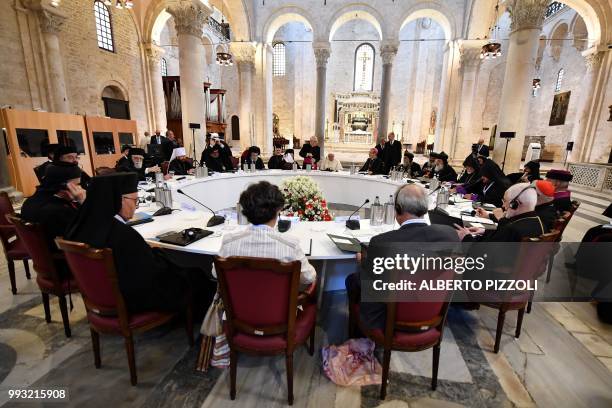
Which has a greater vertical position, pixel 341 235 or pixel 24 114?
pixel 24 114

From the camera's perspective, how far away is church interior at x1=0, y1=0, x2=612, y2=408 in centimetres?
199

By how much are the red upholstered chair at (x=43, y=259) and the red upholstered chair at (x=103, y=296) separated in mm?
592

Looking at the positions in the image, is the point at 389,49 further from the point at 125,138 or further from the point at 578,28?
the point at 125,138

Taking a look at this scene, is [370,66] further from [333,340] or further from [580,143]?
[333,340]

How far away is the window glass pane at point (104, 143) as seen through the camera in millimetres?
8148

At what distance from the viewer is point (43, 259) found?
221 centimetres

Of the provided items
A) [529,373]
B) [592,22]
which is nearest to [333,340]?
[529,373]

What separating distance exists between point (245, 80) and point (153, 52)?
4.48 metres

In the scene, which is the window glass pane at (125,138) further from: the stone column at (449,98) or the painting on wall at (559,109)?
the painting on wall at (559,109)

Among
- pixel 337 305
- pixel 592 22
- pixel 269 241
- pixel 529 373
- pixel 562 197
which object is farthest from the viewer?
pixel 592 22

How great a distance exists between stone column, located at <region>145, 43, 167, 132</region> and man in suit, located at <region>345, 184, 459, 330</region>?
45.8 feet

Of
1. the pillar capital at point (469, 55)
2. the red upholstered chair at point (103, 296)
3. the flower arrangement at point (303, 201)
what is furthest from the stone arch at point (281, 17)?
the red upholstered chair at point (103, 296)

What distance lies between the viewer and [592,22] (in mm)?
9484

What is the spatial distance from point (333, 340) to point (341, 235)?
2.84ft
